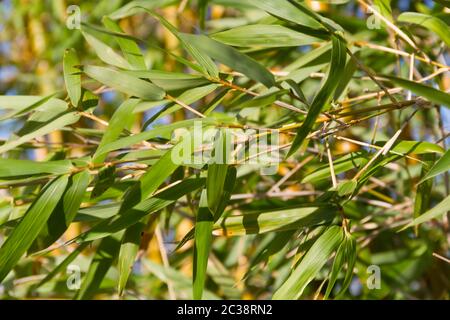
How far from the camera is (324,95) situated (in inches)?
35.1

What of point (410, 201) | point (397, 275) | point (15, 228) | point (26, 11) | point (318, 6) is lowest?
point (15, 228)

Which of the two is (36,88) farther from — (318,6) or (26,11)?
(318,6)

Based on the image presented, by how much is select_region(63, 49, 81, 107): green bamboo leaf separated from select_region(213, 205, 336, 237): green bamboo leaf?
0.91 feet

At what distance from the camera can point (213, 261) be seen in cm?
184

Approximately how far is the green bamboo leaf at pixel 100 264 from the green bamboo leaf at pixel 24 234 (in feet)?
1.03

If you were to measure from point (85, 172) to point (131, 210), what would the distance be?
3.2 inches

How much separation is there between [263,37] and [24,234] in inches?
17.6

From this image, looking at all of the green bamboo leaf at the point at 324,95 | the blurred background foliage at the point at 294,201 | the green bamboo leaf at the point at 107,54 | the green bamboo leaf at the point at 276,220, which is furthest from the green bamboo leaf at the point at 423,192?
the green bamboo leaf at the point at 107,54

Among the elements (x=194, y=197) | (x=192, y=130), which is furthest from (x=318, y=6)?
(x=192, y=130)

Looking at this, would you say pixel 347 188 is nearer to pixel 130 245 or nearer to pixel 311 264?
pixel 311 264

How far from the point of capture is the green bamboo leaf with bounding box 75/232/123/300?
1.28m

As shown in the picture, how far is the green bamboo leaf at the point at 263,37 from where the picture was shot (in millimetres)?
1095

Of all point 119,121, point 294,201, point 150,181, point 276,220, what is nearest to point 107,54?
point 119,121

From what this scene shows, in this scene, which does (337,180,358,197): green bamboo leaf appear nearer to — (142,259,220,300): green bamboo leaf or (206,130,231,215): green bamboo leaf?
(206,130,231,215): green bamboo leaf
